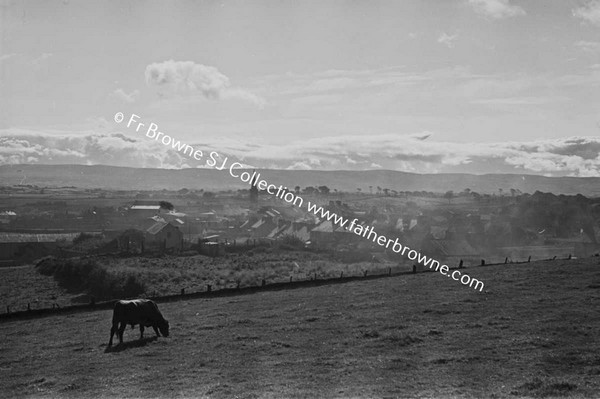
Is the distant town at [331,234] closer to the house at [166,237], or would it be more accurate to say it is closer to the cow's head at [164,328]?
the house at [166,237]

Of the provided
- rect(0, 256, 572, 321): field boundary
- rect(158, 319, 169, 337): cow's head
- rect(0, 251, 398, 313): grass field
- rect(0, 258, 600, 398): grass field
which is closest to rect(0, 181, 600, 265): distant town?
rect(0, 251, 398, 313): grass field

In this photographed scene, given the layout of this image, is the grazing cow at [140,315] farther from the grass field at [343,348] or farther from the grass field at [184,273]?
the grass field at [184,273]

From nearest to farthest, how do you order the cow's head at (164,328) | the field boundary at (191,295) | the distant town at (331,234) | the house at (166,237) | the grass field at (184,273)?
the cow's head at (164,328) → the field boundary at (191,295) → the grass field at (184,273) → the distant town at (331,234) → the house at (166,237)

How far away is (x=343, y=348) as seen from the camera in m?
21.4

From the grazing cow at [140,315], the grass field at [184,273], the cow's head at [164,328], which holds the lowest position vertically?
the grass field at [184,273]

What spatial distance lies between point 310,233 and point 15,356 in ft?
229

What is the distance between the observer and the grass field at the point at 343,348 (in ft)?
54.9

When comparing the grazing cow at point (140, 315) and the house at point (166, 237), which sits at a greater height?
the grazing cow at point (140, 315)

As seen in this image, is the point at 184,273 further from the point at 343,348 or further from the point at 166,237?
the point at 343,348

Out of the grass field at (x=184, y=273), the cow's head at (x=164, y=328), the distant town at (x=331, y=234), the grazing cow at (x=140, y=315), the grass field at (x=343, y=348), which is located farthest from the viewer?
the distant town at (x=331, y=234)

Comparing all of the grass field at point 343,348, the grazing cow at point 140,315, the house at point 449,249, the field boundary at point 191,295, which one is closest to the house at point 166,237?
the house at point 449,249

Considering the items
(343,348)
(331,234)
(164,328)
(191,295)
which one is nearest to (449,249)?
(331,234)

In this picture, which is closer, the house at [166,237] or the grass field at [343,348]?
the grass field at [343,348]

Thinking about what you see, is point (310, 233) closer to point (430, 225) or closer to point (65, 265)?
point (430, 225)
